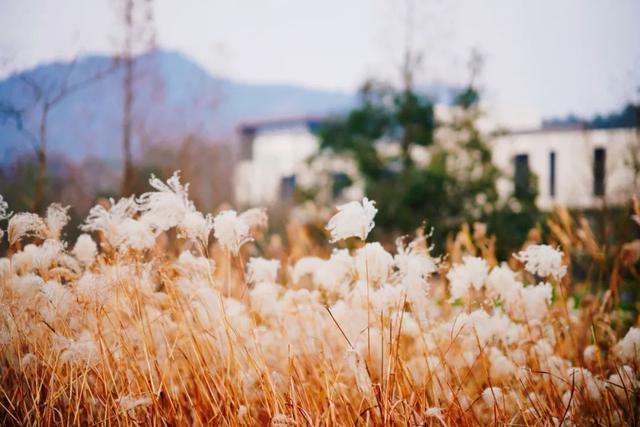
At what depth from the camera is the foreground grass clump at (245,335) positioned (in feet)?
5.55

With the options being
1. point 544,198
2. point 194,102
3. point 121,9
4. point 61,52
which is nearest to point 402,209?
point 194,102

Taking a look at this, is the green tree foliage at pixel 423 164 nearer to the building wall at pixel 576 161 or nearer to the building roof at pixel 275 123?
the building wall at pixel 576 161

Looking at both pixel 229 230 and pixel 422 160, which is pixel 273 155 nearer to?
pixel 422 160

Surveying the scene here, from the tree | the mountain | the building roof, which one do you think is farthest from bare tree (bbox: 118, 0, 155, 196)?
the building roof

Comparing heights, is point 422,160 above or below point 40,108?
below

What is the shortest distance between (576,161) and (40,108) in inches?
467

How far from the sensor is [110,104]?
689cm

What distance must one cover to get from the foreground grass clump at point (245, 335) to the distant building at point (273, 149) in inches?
625

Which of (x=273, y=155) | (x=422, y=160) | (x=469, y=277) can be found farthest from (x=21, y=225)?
(x=273, y=155)

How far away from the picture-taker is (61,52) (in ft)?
13.3

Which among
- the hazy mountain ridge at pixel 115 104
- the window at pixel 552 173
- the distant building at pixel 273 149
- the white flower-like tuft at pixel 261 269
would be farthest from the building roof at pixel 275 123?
the white flower-like tuft at pixel 261 269

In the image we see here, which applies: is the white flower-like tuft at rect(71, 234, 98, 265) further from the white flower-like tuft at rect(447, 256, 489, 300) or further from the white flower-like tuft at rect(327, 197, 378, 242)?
the white flower-like tuft at rect(447, 256, 489, 300)

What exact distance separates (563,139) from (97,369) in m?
15.4

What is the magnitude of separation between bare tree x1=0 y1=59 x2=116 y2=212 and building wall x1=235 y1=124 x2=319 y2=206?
13983 millimetres
